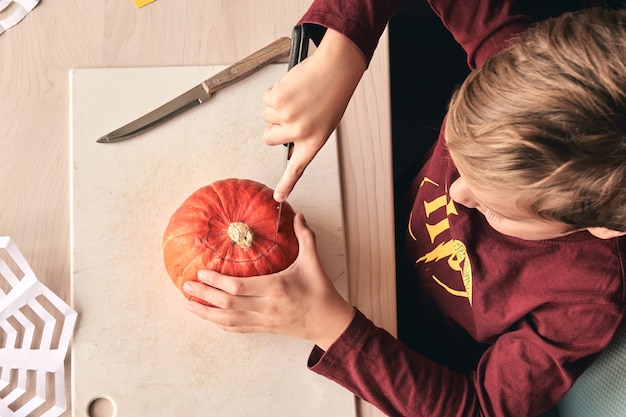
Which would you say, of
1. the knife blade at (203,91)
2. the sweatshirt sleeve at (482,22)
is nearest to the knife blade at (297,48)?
the knife blade at (203,91)

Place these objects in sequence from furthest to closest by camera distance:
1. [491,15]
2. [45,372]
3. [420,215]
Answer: [420,215]
[491,15]
[45,372]

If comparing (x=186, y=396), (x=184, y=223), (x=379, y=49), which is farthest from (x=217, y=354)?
(x=379, y=49)

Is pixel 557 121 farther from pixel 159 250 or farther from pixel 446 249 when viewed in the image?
pixel 159 250

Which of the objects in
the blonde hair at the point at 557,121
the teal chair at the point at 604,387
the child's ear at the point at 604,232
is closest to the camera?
the blonde hair at the point at 557,121

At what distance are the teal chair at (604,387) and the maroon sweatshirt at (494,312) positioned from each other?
3 cm

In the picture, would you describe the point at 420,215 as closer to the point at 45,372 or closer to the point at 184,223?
the point at 184,223

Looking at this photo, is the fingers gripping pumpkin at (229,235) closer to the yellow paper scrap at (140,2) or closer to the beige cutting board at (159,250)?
the beige cutting board at (159,250)

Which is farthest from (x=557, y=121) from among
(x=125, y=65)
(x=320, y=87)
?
(x=125, y=65)

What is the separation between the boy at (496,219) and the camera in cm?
56

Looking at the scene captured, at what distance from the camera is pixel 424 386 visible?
33.1 inches

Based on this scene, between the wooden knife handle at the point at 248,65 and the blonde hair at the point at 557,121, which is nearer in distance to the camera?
the blonde hair at the point at 557,121

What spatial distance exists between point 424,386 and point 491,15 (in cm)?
56

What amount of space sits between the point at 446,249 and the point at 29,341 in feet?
2.08

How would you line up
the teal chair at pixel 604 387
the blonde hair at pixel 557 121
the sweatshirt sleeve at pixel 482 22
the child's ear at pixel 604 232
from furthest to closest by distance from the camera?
the sweatshirt sleeve at pixel 482 22 < the teal chair at pixel 604 387 < the child's ear at pixel 604 232 < the blonde hair at pixel 557 121
